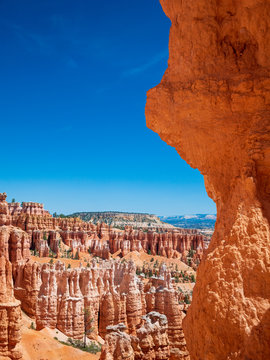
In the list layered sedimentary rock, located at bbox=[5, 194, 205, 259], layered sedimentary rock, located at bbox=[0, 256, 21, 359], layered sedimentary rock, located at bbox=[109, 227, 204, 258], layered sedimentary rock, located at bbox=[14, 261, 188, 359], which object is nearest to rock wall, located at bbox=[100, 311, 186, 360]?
layered sedimentary rock, located at bbox=[0, 256, 21, 359]

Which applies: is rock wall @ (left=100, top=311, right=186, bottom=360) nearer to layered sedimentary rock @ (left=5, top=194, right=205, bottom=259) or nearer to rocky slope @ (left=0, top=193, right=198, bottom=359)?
rocky slope @ (left=0, top=193, right=198, bottom=359)

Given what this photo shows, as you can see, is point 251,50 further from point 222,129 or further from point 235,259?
point 235,259

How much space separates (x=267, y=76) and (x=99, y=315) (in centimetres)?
2238

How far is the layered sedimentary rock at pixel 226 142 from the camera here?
3.46 meters

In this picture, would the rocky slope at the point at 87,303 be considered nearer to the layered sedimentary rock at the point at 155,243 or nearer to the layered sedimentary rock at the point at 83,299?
the layered sedimentary rock at the point at 83,299

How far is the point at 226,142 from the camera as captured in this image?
Answer: 433 cm

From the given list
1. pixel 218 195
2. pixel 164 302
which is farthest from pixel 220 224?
pixel 164 302

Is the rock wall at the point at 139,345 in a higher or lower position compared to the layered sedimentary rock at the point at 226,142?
lower

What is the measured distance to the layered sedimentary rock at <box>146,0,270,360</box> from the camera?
11.3 ft

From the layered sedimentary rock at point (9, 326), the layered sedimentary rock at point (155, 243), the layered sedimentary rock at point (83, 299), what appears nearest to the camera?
the layered sedimentary rock at point (9, 326)

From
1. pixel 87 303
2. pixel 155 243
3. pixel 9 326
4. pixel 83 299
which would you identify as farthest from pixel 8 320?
pixel 155 243

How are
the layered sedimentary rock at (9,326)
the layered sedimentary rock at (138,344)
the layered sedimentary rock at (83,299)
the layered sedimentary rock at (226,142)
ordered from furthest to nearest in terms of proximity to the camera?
1. the layered sedimentary rock at (83,299)
2. the layered sedimentary rock at (9,326)
3. the layered sedimentary rock at (138,344)
4. the layered sedimentary rock at (226,142)

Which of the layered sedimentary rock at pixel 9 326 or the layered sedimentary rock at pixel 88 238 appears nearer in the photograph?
the layered sedimentary rock at pixel 9 326

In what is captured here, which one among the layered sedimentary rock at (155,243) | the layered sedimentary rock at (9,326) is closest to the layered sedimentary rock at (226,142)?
the layered sedimentary rock at (9,326)
